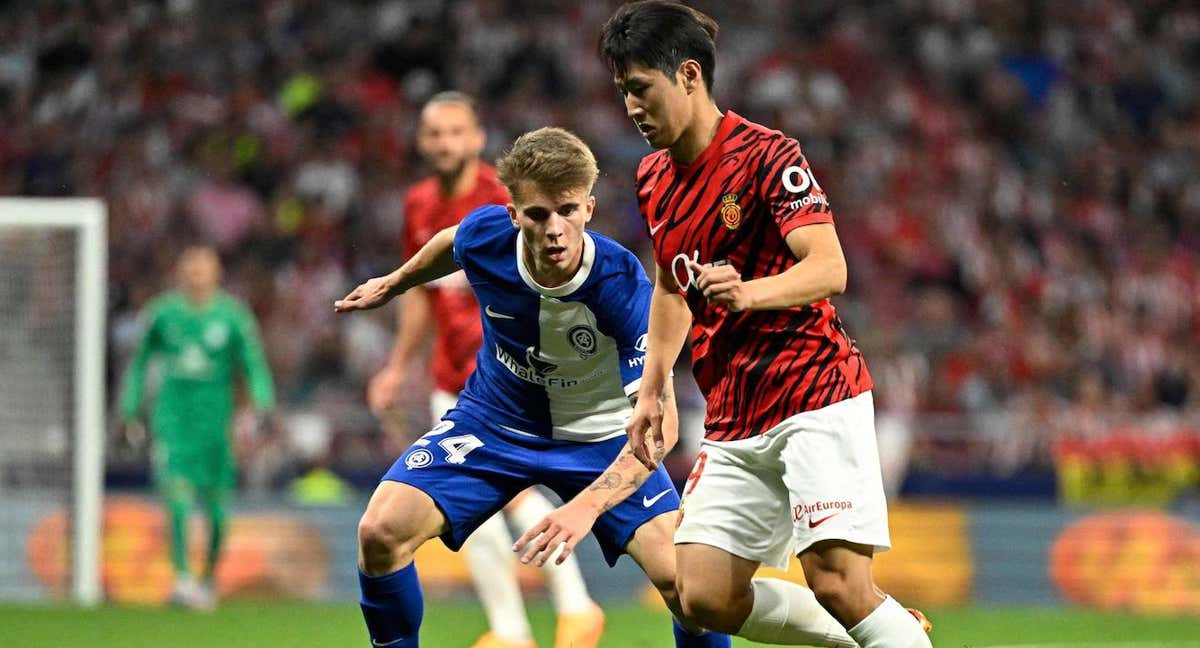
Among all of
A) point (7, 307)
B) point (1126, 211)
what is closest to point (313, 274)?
point (7, 307)

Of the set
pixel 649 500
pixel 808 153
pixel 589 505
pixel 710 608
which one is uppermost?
pixel 808 153

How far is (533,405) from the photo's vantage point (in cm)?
571

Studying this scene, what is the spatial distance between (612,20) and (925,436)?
9.60 m

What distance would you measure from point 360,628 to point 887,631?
17.7ft

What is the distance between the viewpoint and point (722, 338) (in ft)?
16.3

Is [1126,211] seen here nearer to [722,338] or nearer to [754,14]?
[754,14]

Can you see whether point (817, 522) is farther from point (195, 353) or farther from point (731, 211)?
point (195, 353)

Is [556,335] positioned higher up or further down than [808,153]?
further down

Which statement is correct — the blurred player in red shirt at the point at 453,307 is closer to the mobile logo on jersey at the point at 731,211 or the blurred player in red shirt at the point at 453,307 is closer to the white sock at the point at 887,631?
the white sock at the point at 887,631

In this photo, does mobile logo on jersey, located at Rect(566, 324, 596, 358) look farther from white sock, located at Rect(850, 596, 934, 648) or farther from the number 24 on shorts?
white sock, located at Rect(850, 596, 934, 648)

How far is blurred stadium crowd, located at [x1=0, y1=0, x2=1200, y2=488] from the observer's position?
15.3 meters

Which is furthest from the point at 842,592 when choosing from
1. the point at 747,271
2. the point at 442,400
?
the point at 442,400

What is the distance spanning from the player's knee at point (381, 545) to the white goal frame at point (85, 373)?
6878 millimetres

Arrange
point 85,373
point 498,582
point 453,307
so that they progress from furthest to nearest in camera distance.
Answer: point 85,373 < point 453,307 < point 498,582
